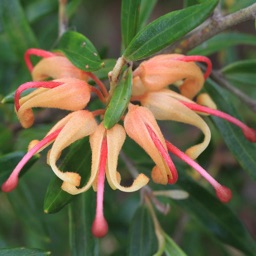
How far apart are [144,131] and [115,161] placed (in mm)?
74

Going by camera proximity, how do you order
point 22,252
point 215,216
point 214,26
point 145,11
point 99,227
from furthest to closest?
1. point 145,11
2. point 215,216
3. point 214,26
4. point 22,252
5. point 99,227

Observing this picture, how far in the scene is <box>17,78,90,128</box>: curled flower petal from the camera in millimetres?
1073

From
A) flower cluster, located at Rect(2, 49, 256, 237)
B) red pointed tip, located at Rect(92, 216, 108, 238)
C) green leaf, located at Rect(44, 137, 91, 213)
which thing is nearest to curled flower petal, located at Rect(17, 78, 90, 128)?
flower cluster, located at Rect(2, 49, 256, 237)

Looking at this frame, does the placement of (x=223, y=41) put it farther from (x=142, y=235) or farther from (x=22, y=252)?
(x=22, y=252)

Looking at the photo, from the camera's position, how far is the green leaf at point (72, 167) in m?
1.11

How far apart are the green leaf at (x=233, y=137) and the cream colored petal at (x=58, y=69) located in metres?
0.34

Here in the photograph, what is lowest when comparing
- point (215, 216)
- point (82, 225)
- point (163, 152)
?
point (215, 216)

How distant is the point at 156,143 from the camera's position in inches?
40.6

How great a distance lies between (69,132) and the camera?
1.05 m

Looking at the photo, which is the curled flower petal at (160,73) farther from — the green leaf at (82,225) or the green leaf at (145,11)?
the green leaf at (145,11)

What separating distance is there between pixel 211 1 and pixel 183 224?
1129mm

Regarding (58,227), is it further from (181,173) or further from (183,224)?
(181,173)

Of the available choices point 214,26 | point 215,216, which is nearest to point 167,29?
point 214,26

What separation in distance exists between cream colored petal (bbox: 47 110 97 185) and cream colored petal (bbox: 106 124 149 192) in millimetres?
43
